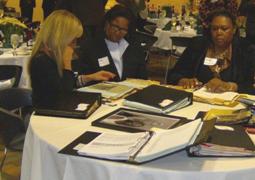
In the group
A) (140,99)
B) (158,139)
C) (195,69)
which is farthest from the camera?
(195,69)

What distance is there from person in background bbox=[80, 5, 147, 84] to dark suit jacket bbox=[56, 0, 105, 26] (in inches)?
92.2

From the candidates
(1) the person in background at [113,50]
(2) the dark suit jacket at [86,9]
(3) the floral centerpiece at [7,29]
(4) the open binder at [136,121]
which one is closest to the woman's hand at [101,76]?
(1) the person in background at [113,50]

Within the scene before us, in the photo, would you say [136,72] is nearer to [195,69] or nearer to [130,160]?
[195,69]

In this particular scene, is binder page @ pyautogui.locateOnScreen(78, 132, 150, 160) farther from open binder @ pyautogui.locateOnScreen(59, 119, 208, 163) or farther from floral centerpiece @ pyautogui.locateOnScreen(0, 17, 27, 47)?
floral centerpiece @ pyautogui.locateOnScreen(0, 17, 27, 47)

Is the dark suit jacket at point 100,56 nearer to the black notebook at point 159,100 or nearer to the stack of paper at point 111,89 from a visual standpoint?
the stack of paper at point 111,89

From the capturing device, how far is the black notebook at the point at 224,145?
5.74ft

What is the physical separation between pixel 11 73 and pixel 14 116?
127 cm

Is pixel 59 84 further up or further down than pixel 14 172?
further up

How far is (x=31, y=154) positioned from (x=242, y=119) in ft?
3.42

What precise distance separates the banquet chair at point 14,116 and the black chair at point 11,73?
52 cm

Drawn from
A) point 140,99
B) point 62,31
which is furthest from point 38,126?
point 62,31

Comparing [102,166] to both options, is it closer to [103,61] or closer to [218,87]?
[218,87]

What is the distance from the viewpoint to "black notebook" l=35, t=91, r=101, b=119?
7.26ft

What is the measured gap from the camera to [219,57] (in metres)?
3.40
